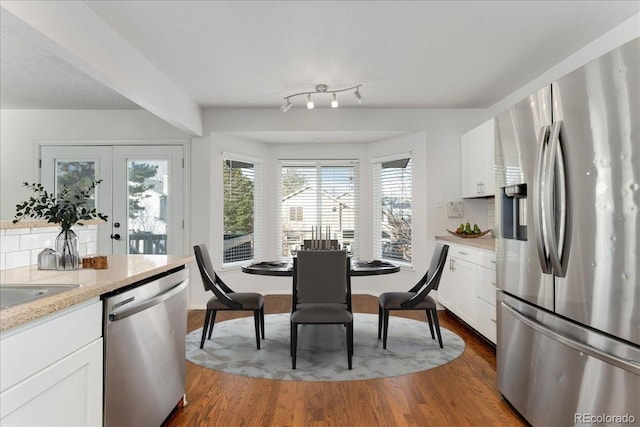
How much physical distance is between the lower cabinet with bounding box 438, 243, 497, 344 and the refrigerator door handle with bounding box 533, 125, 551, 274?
138cm

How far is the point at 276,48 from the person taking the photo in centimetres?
313

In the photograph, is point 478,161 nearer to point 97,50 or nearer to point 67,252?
point 97,50

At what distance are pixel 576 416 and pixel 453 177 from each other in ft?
11.6

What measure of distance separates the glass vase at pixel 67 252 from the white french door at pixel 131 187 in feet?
10.2

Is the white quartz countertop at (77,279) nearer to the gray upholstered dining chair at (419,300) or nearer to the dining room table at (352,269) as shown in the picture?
the dining room table at (352,269)

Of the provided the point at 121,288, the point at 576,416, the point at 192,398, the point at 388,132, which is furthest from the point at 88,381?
the point at 388,132

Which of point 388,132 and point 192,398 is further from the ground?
point 388,132

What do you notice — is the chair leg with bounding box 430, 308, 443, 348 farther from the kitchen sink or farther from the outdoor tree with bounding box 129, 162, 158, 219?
the outdoor tree with bounding box 129, 162, 158, 219

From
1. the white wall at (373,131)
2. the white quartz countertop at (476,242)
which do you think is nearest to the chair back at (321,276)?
the white quartz countertop at (476,242)

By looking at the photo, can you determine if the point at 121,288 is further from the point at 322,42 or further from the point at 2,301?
the point at 322,42

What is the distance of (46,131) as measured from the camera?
5.03 m

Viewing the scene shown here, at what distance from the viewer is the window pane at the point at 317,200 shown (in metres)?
5.91

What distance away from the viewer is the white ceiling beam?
6.83ft

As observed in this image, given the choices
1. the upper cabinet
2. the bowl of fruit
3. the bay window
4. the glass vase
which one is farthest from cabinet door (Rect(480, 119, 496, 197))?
the glass vase
